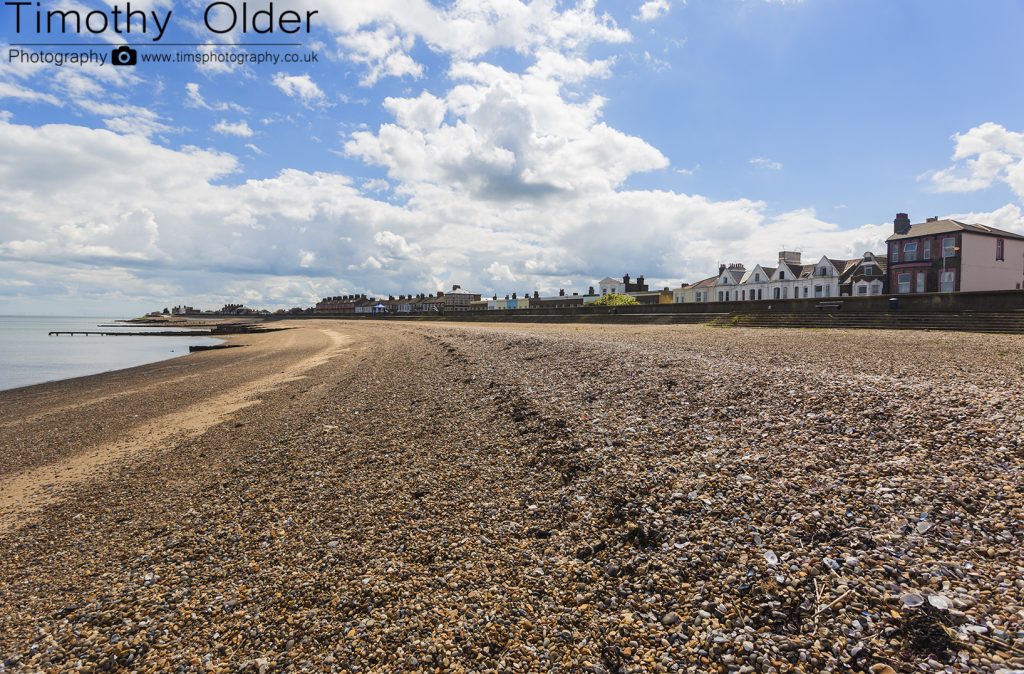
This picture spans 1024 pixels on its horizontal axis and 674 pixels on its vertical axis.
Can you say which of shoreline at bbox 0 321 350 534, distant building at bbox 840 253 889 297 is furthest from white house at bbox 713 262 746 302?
shoreline at bbox 0 321 350 534

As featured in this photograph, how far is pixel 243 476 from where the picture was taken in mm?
8305

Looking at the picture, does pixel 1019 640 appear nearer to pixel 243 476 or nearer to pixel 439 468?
pixel 439 468

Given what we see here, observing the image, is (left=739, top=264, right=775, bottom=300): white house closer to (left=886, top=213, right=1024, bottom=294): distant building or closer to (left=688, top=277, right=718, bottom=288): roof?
(left=688, top=277, right=718, bottom=288): roof

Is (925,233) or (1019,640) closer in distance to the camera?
(1019,640)

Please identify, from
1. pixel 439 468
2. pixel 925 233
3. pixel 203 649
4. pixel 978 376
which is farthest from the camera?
pixel 925 233

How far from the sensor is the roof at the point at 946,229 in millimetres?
44000

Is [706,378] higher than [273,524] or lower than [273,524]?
higher

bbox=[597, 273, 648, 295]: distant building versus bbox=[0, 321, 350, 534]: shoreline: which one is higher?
bbox=[597, 273, 648, 295]: distant building

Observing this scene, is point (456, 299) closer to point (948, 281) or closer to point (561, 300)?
point (561, 300)

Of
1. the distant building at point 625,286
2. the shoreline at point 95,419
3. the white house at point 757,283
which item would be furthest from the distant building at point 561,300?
the shoreline at point 95,419

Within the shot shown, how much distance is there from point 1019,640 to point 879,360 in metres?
12.0

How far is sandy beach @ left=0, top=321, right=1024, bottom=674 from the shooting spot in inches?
147

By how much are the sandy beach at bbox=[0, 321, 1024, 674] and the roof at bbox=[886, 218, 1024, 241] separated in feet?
149

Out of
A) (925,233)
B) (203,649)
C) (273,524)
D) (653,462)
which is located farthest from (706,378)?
(925,233)
